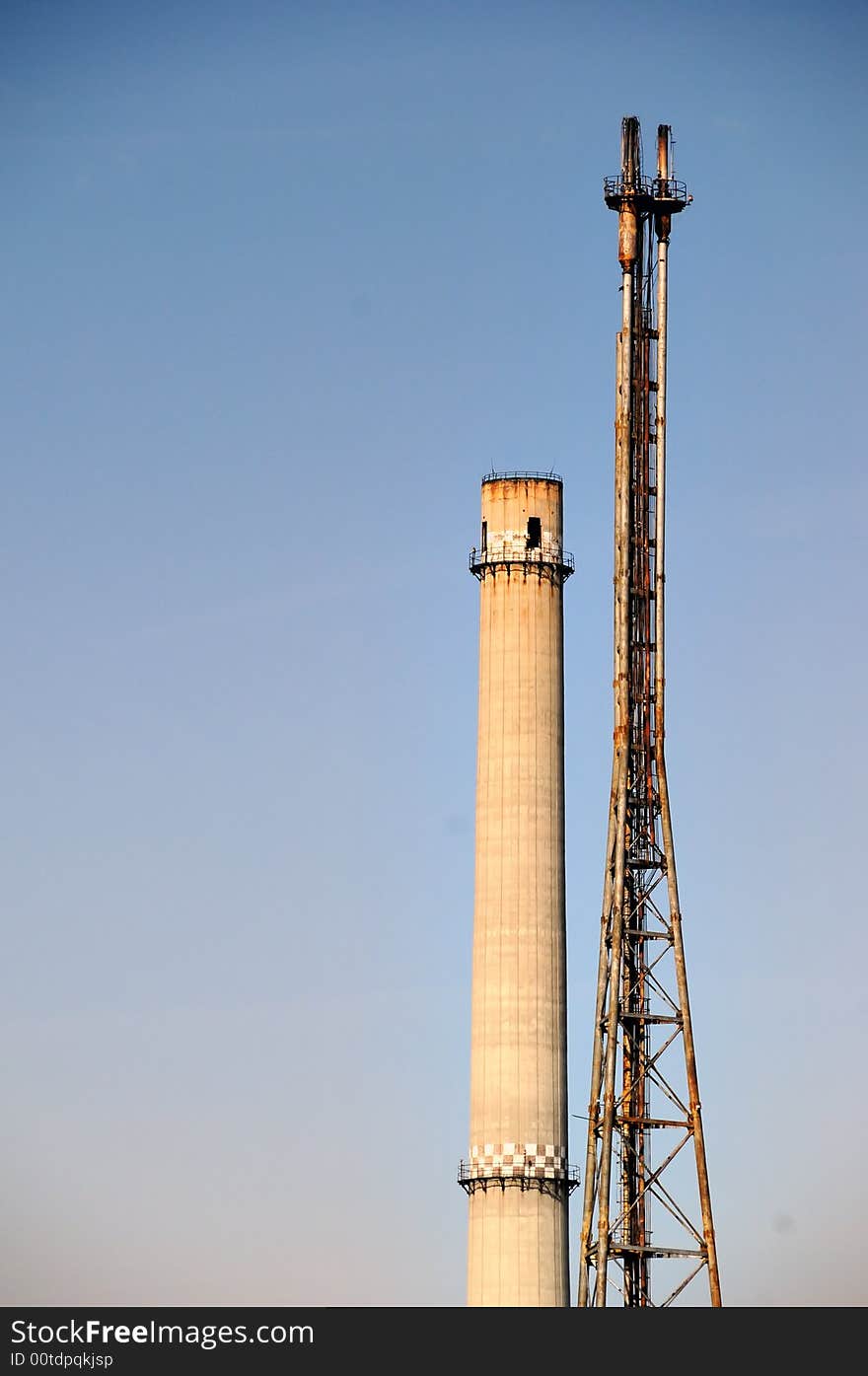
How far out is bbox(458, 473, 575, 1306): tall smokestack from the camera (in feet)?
371

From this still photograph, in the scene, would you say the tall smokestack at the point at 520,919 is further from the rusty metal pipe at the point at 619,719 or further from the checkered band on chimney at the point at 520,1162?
the rusty metal pipe at the point at 619,719

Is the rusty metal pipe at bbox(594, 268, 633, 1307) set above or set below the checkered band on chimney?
above

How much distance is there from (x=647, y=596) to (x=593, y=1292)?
23.6 meters

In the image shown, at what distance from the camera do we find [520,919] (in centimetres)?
11531

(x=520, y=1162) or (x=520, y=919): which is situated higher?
(x=520, y=919)

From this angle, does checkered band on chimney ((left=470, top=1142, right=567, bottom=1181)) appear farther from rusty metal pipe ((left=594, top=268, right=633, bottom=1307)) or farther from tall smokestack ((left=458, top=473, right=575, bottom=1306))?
rusty metal pipe ((left=594, top=268, right=633, bottom=1307))

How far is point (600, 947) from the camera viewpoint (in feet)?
352

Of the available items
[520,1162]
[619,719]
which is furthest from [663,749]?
[520,1162]

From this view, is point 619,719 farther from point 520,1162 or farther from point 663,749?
point 520,1162

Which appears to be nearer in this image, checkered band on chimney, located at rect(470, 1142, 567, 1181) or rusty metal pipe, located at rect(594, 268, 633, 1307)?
rusty metal pipe, located at rect(594, 268, 633, 1307)

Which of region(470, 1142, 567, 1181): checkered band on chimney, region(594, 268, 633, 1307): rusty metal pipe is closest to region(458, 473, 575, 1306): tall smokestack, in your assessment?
region(470, 1142, 567, 1181): checkered band on chimney

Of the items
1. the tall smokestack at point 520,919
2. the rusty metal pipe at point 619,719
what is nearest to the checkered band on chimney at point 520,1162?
the tall smokestack at point 520,919
